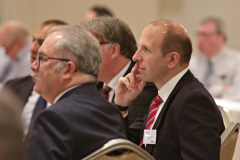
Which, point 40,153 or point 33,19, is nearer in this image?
point 40,153

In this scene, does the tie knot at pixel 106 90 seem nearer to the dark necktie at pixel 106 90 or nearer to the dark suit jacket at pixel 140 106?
the dark necktie at pixel 106 90

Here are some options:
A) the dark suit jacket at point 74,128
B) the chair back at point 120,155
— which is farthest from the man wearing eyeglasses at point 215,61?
the chair back at point 120,155

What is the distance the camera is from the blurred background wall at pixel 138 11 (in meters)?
7.34

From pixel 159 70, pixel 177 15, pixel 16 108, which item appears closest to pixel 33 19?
pixel 177 15

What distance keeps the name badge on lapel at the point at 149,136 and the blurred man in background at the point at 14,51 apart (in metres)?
3.64

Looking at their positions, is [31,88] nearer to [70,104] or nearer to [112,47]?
[112,47]

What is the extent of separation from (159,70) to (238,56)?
3771 millimetres

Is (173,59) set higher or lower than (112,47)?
higher

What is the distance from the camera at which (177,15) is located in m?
7.63

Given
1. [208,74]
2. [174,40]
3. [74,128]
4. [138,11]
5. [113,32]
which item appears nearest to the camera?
[74,128]

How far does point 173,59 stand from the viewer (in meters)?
2.38

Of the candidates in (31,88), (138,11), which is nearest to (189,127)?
(31,88)

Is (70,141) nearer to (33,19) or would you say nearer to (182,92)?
(182,92)

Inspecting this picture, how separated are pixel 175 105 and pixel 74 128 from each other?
58 cm
